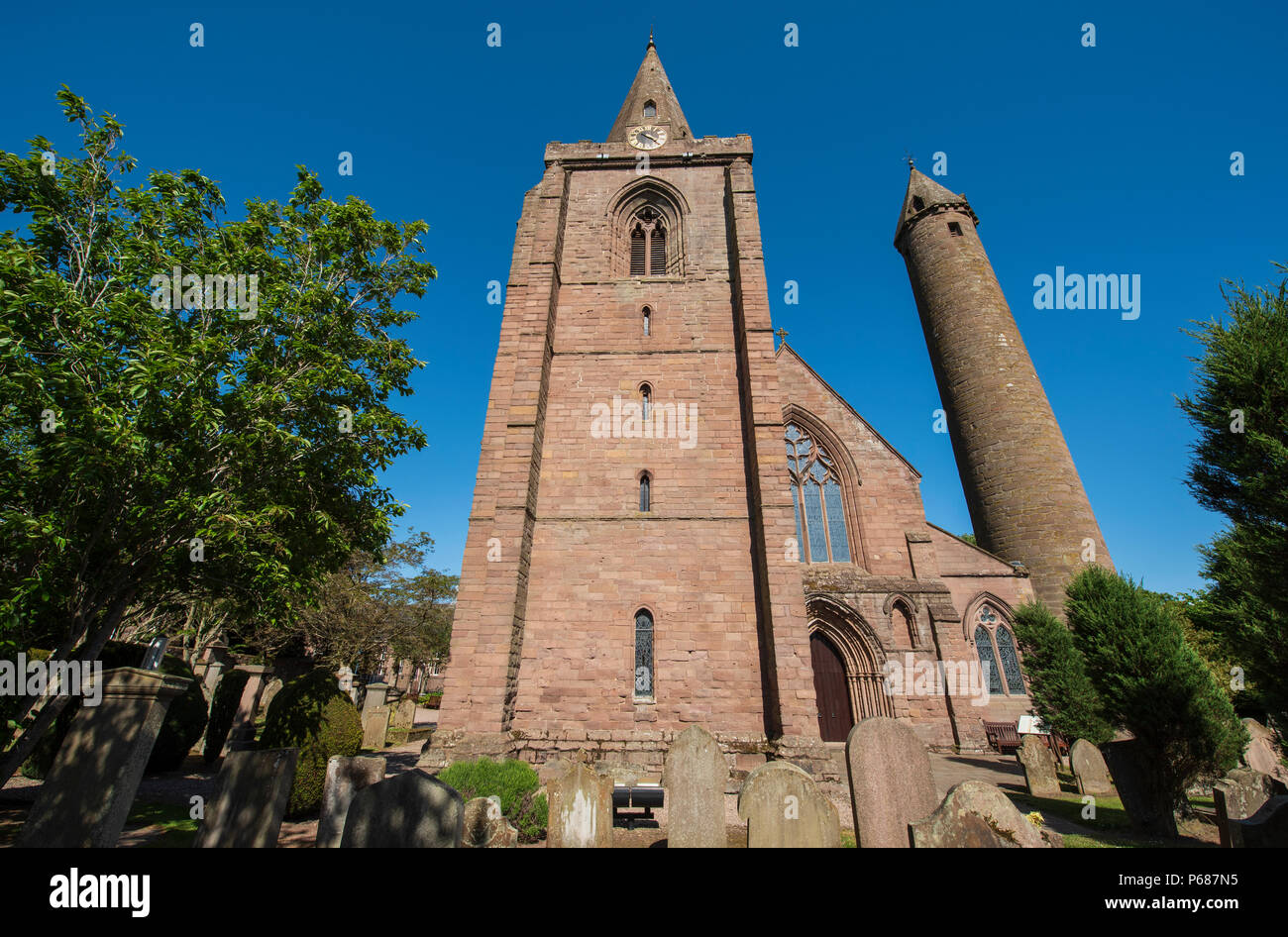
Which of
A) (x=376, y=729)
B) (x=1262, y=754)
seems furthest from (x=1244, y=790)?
(x=376, y=729)

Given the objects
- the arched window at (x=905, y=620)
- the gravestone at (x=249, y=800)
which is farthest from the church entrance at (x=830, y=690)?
the gravestone at (x=249, y=800)

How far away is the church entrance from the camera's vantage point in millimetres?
14906

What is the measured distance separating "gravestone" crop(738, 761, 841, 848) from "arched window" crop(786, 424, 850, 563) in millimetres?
12232

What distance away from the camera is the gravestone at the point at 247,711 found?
14.4 meters

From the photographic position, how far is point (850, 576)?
15.6 m

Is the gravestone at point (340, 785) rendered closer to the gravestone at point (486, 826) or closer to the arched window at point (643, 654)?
the gravestone at point (486, 826)

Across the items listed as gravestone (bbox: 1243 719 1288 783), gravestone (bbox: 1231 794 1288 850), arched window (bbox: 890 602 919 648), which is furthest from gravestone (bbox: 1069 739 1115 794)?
gravestone (bbox: 1231 794 1288 850)

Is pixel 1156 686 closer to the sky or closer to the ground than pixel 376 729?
closer to the sky

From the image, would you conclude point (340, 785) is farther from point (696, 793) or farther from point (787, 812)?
point (787, 812)

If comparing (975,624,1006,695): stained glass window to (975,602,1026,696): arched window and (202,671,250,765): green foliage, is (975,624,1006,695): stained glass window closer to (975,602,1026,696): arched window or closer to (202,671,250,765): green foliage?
(975,602,1026,696): arched window

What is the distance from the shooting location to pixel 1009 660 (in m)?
16.6

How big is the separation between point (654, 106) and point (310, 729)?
2213 centimetres

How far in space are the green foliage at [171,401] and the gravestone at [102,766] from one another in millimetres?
1777
